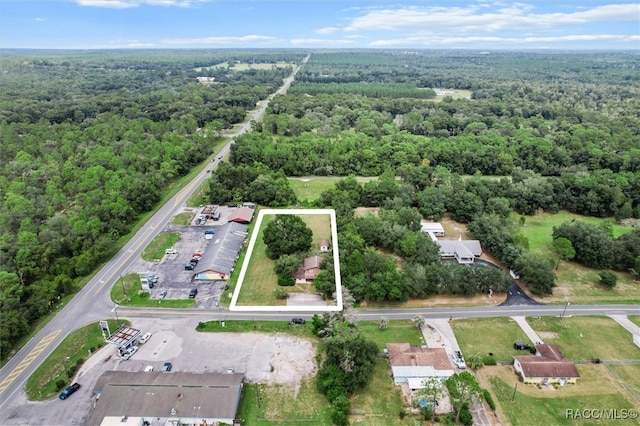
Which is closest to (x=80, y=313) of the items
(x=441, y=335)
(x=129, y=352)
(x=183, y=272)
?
(x=129, y=352)

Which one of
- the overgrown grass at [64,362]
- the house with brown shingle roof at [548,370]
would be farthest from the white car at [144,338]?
the house with brown shingle roof at [548,370]

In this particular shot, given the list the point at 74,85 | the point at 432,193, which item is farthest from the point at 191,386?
the point at 74,85

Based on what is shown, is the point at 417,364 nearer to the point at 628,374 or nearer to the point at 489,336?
the point at 489,336

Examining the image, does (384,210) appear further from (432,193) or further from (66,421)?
(66,421)

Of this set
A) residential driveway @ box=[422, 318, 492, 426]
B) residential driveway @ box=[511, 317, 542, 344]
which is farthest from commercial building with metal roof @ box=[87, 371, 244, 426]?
residential driveway @ box=[511, 317, 542, 344]

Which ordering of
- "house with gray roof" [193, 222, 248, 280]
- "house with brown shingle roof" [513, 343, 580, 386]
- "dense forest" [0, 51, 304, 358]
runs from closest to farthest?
1. "house with brown shingle roof" [513, 343, 580, 386]
2. "dense forest" [0, 51, 304, 358]
3. "house with gray roof" [193, 222, 248, 280]

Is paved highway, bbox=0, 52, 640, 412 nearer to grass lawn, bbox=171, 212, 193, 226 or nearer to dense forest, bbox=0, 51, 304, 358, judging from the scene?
dense forest, bbox=0, 51, 304, 358
